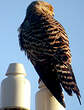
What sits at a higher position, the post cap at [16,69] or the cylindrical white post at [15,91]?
the post cap at [16,69]

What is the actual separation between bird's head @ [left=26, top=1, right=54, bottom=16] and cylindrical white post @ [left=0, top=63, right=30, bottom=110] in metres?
4.58

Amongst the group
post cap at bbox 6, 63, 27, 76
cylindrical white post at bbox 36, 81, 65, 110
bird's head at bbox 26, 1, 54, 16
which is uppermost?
bird's head at bbox 26, 1, 54, 16

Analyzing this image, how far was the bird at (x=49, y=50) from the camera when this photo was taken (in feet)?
17.7

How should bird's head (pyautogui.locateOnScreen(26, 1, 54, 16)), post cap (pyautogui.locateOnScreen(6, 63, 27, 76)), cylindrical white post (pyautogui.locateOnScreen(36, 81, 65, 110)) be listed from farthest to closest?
bird's head (pyautogui.locateOnScreen(26, 1, 54, 16))
cylindrical white post (pyautogui.locateOnScreen(36, 81, 65, 110))
post cap (pyautogui.locateOnScreen(6, 63, 27, 76))

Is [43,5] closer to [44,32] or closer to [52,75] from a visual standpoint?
[44,32]

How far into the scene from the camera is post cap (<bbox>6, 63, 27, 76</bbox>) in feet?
11.6

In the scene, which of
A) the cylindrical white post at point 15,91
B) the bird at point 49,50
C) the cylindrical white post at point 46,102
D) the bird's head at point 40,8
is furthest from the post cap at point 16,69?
the bird's head at point 40,8

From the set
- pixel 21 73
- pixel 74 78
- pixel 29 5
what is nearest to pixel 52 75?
pixel 74 78

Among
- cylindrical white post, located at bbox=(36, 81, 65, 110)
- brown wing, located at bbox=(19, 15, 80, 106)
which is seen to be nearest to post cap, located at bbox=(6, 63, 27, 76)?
cylindrical white post, located at bbox=(36, 81, 65, 110)

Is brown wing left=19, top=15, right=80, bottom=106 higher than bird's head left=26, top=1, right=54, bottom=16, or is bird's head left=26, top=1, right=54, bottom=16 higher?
bird's head left=26, top=1, right=54, bottom=16

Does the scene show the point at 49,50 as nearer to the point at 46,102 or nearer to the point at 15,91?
the point at 46,102

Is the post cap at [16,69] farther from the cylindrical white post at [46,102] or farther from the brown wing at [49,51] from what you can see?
the brown wing at [49,51]

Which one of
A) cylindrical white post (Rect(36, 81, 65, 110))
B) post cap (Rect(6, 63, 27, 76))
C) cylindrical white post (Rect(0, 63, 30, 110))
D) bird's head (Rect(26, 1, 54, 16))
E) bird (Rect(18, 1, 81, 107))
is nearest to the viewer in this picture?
cylindrical white post (Rect(0, 63, 30, 110))

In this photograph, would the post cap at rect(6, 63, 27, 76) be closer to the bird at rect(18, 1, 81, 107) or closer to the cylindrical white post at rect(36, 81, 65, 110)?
the cylindrical white post at rect(36, 81, 65, 110)
